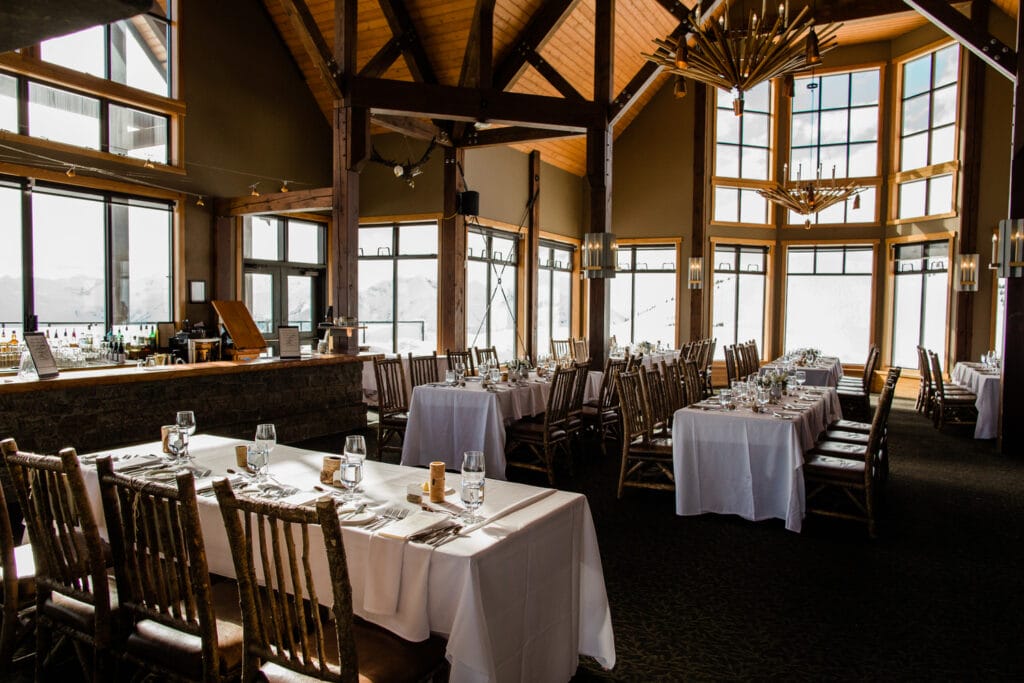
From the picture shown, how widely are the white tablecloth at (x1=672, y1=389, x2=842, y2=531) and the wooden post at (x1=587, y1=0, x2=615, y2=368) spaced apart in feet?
12.5

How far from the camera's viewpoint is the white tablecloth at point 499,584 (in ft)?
7.24

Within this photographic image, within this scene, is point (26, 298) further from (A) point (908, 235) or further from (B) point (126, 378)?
(A) point (908, 235)

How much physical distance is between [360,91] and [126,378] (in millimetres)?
4415

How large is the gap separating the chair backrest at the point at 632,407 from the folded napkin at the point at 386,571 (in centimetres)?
335

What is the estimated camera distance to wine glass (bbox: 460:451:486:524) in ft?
8.22

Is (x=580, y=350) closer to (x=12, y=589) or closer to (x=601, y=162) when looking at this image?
(x=601, y=162)

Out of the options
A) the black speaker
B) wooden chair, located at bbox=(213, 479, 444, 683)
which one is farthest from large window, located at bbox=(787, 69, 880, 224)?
wooden chair, located at bbox=(213, 479, 444, 683)

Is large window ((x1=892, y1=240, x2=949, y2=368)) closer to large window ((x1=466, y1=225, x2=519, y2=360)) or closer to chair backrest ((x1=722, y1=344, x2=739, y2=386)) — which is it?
chair backrest ((x1=722, y1=344, x2=739, y2=386))

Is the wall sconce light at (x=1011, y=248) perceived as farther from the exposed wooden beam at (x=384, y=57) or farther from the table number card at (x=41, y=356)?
the table number card at (x=41, y=356)

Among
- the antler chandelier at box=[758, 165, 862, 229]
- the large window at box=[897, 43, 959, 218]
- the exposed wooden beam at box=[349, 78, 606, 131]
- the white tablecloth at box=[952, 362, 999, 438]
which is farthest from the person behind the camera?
the large window at box=[897, 43, 959, 218]

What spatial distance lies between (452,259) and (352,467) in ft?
28.4

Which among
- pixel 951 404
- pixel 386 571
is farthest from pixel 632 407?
pixel 951 404

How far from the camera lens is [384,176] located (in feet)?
38.5

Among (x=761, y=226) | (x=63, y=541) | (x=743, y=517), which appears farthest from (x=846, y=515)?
(x=761, y=226)
